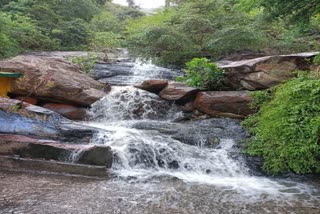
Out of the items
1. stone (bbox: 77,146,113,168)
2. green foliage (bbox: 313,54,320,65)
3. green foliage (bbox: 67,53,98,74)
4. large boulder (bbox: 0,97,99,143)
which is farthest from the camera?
green foliage (bbox: 67,53,98,74)

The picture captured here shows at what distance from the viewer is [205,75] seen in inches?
381

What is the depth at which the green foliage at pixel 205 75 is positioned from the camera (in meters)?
9.52

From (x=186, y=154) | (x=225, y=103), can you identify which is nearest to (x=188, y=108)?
(x=225, y=103)

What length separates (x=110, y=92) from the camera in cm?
1076

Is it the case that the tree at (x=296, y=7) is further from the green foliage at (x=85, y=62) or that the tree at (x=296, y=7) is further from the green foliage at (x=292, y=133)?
the green foliage at (x=85, y=62)

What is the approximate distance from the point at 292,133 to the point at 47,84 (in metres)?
6.89

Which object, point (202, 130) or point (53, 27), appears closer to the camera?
point (202, 130)

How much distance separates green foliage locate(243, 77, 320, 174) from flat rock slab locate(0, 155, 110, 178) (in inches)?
129

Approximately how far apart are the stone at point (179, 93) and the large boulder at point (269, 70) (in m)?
1.46

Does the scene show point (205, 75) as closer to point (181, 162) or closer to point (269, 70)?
point (269, 70)

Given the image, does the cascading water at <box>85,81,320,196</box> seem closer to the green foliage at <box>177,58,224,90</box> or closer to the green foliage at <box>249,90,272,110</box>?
the green foliage at <box>249,90,272,110</box>

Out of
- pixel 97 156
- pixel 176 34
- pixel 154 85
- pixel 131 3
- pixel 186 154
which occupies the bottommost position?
pixel 97 156

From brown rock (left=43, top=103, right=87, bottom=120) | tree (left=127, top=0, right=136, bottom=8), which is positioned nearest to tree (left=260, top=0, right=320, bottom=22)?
brown rock (left=43, top=103, right=87, bottom=120)

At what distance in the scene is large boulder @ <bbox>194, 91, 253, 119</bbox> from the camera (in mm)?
8531
